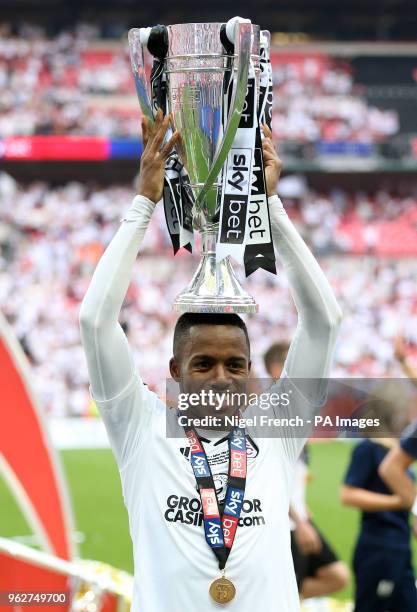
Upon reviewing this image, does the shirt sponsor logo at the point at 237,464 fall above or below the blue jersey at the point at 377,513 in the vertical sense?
below

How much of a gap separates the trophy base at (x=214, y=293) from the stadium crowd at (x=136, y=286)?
15497 millimetres

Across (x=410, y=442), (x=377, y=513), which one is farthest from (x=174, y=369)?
(x=377, y=513)

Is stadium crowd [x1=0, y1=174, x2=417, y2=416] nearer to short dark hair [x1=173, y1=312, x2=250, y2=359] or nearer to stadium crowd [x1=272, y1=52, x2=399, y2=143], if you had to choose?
stadium crowd [x1=272, y1=52, x2=399, y2=143]

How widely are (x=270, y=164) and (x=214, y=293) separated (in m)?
0.31

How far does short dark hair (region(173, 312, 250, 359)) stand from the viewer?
247 cm

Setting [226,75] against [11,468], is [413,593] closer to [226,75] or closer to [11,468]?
[11,468]

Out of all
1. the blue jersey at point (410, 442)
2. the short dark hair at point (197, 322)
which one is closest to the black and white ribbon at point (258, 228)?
the short dark hair at point (197, 322)

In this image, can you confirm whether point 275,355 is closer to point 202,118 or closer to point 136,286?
point 202,118

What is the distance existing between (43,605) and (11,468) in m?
1.41

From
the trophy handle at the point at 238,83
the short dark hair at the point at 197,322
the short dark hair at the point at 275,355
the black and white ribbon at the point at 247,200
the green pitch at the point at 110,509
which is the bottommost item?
the short dark hair at the point at 197,322

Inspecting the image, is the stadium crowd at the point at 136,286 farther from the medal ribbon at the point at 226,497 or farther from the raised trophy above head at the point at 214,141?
the medal ribbon at the point at 226,497

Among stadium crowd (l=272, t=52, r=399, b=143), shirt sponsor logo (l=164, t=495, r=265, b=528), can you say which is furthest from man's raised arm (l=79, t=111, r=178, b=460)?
stadium crowd (l=272, t=52, r=399, b=143)

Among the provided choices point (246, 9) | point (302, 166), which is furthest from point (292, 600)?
point (246, 9)

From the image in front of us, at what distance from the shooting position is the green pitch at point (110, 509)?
10.0 metres
